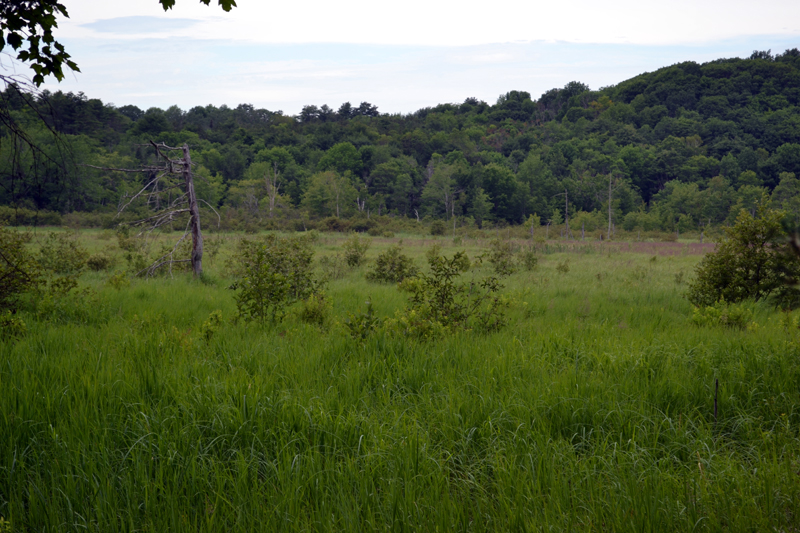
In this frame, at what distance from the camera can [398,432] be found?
329cm

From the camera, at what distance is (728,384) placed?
4156mm

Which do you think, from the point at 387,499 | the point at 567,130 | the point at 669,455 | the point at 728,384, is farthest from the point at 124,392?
the point at 567,130

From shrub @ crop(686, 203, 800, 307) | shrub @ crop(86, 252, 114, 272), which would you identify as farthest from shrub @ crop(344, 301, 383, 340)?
shrub @ crop(86, 252, 114, 272)

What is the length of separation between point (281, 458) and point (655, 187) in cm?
10157

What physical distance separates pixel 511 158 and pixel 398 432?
106 meters

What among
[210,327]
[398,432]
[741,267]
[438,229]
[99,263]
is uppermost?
[741,267]

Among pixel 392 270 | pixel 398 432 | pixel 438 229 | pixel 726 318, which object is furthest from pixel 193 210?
pixel 438 229

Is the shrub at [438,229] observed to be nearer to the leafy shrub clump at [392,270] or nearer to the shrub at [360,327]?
the leafy shrub clump at [392,270]

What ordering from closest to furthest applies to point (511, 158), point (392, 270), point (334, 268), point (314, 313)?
point (314, 313)
point (392, 270)
point (334, 268)
point (511, 158)

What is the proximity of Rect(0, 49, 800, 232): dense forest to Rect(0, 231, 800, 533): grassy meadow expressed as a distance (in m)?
48.0

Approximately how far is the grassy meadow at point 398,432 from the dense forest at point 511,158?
48.0 meters

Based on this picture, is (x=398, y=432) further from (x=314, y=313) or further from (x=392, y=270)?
(x=392, y=270)

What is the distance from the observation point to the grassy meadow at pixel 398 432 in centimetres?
254

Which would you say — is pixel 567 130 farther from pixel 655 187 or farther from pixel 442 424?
pixel 442 424
